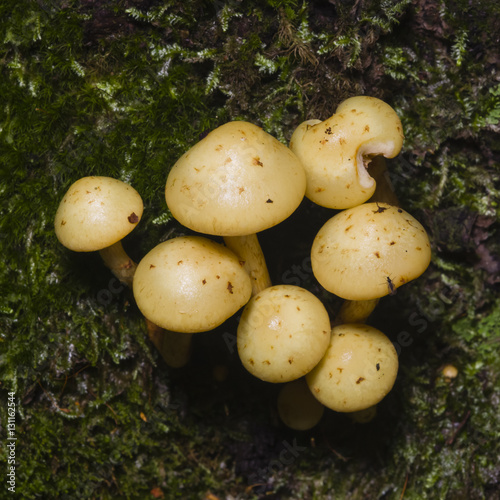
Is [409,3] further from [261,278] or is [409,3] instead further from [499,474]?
[499,474]

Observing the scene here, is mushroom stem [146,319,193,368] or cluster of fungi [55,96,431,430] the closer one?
cluster of fungi [55,96,431,430]

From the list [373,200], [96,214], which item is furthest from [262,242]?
[96,214]

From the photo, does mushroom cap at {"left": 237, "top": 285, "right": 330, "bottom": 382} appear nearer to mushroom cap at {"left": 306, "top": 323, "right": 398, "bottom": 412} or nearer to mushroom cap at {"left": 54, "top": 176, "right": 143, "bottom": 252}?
mushroom cap at {"left": 306, "top": 323, "right": 398, "bottom": 412}

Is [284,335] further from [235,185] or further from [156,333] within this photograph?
[156,333]

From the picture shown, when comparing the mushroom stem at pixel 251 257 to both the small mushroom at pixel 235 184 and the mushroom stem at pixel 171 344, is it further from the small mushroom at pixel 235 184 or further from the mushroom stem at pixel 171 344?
the mushroom stem at pixel 171 344

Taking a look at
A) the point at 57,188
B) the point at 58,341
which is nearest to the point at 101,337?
the point at 58,341

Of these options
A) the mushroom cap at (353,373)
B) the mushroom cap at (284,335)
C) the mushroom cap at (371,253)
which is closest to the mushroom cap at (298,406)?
the mushroom cap at (353,373)

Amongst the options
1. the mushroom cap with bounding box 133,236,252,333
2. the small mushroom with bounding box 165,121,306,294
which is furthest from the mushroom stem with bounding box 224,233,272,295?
the small mushroom with bounding box 165,121,306,294
